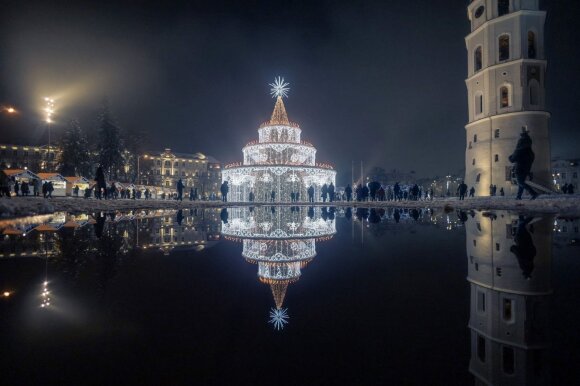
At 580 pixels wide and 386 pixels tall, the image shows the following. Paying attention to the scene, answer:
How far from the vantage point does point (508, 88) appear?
100ft

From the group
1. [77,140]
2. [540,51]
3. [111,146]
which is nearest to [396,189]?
[540,51]

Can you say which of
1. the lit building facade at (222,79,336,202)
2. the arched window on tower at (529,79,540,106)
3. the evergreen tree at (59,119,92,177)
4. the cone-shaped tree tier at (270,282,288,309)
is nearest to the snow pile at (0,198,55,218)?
the cone-shaped tree tier at (270,282,288,309)

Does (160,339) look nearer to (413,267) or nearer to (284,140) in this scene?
(413,267)

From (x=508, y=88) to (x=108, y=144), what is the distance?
183ft

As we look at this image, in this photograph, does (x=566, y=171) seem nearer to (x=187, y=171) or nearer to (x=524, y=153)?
(x=524, y=153)

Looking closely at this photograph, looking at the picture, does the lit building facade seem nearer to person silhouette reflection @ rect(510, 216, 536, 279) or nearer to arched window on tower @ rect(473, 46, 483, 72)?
arched window on tower @ rect(473, 46, 483, 72)

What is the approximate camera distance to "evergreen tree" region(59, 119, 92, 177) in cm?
5350

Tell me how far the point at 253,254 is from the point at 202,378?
3786mm

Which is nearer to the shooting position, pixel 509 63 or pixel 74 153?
pixel 509 63

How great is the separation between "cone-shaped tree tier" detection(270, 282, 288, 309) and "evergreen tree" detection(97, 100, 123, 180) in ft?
194

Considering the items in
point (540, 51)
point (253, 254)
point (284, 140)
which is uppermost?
point (540, 51)

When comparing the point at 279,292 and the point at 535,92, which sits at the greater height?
the point at 535,92

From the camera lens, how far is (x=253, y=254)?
525 cm

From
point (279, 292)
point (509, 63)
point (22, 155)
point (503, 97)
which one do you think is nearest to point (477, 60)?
point (509, 63)
